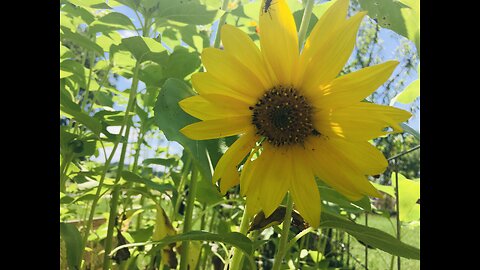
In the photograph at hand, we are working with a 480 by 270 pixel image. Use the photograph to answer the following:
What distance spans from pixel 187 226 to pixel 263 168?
19cm

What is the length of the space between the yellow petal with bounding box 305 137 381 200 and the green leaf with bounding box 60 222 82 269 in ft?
0.89

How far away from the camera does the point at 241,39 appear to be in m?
0.35

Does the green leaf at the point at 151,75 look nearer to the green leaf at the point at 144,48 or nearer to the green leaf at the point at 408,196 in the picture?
the green leaf at the point at 144,48

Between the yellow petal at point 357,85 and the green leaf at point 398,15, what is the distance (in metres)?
0.11

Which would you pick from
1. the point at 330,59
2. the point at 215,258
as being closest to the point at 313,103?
the point at 330,59

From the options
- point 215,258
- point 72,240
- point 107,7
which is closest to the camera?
point 72,240

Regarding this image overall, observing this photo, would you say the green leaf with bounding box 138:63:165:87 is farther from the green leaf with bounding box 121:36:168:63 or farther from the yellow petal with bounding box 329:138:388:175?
the yellow petal with bounding box 329:138:388:175

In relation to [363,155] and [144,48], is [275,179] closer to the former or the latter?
[363,155]

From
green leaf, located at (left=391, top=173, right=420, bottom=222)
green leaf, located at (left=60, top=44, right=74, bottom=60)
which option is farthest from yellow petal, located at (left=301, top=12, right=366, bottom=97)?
green leaf, located at (left=60, top=44, right=74, bottom=60)

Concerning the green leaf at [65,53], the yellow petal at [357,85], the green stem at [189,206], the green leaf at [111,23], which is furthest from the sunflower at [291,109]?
the green leaf at [65,53]

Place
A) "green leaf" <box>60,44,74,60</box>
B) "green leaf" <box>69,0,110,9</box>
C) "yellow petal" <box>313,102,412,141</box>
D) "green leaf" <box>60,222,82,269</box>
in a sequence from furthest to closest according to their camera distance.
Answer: "green leaf" <box>60,44,74,60</box> → "green leaf" <box>69,0,110,9</box> → "green leaf" <box>60,222,82,269</box> → "yellow petal" <box>313,102,412,141</box>

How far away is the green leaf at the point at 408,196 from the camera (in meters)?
0.62

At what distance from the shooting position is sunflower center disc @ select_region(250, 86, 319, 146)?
1.17ft
